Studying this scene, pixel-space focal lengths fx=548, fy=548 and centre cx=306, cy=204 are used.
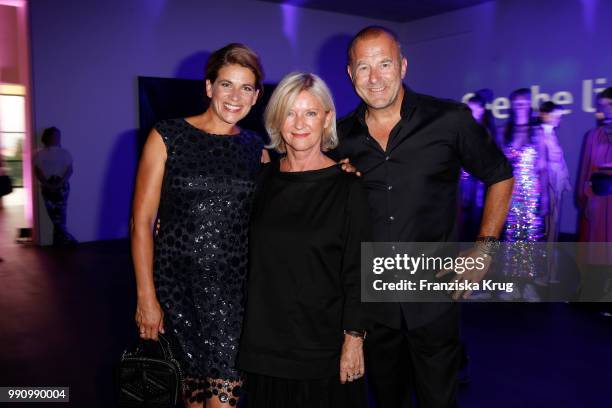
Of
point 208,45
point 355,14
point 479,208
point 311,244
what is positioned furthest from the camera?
point 355,14

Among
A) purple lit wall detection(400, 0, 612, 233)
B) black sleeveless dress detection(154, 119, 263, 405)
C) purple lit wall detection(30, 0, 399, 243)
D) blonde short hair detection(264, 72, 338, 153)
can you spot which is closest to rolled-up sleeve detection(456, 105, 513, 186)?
blonde short hair detection(264, 72, 338, 153)

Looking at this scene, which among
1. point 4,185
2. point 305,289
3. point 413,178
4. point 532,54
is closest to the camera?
point 305,289

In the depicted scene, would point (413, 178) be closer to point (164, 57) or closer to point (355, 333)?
point (355, 333)

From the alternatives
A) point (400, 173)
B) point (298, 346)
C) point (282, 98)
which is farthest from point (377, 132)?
point (298, 346)

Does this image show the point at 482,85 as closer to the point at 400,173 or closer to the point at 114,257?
the point at 114,257

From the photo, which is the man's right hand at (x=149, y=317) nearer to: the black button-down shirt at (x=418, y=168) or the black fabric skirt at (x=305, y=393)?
the black fabric skirt at (x=305, y=393)

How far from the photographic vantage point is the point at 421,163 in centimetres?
202

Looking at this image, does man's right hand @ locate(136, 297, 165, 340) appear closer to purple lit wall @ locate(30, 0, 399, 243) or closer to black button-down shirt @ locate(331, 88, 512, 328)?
black button-down shirt @ locate(331, 88, 512, 328)

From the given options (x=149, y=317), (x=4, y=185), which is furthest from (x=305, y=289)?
(x=4, y=185)

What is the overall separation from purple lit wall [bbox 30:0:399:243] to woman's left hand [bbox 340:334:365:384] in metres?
7.16

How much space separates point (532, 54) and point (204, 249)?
7.88 m

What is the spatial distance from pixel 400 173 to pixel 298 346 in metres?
0.73

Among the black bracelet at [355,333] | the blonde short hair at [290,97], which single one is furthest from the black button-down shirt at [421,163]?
the black bracelet at [355,333]

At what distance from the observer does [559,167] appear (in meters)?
5.14
